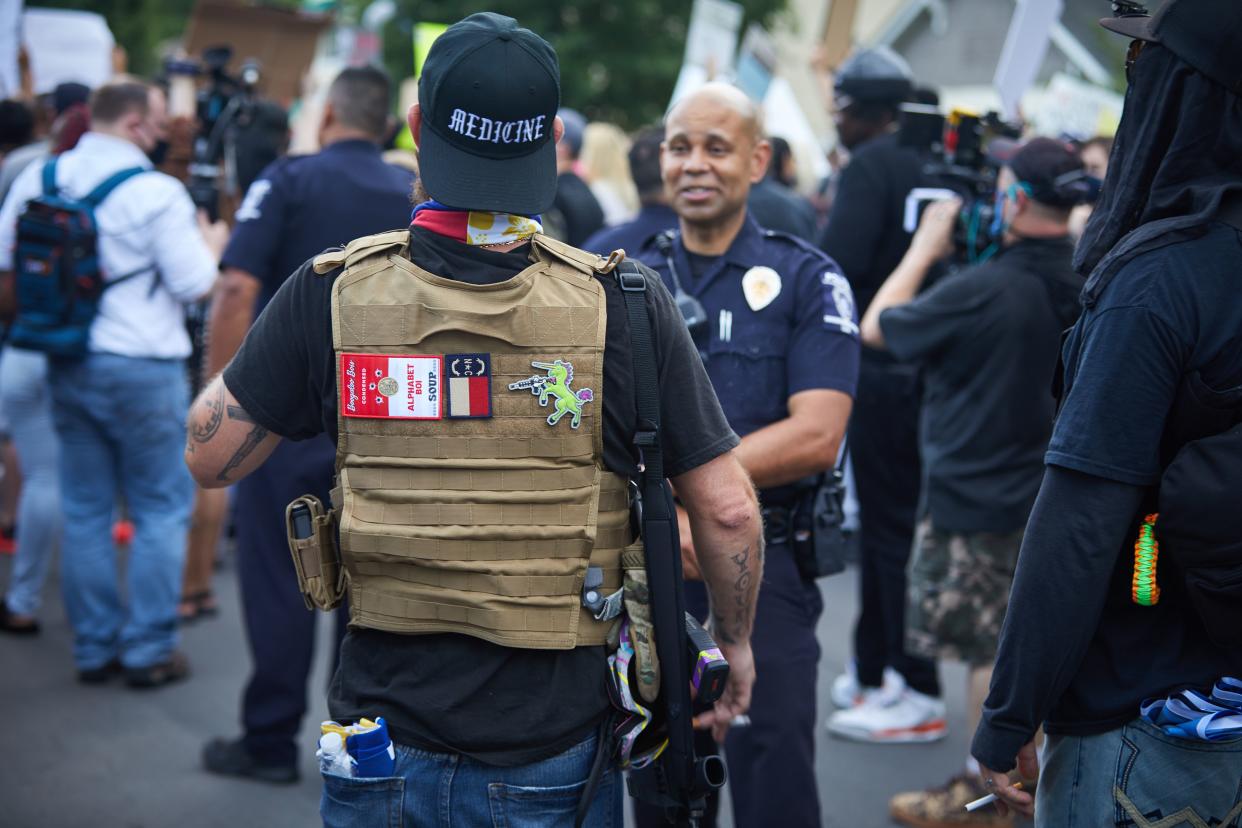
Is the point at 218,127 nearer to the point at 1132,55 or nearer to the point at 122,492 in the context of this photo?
the point at 122,492

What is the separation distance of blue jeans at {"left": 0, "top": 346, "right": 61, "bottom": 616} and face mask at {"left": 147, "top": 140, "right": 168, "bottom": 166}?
1.07 m

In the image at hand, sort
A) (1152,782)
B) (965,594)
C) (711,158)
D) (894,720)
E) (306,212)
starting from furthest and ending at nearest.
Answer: (894,720) < (306,212) < (965,594) < (711,158) < (1152,782)

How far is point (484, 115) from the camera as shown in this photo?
2.18 metres

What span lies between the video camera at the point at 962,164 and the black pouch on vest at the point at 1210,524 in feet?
8.50

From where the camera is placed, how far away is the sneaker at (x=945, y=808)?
14.3 feet

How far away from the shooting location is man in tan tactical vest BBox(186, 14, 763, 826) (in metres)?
2.17

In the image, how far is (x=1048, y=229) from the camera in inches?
167

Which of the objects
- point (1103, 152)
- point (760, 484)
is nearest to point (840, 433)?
point (760, 484)

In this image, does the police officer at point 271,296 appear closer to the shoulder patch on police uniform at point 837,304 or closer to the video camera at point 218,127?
the shoulder patch on police uniform at point 837,304

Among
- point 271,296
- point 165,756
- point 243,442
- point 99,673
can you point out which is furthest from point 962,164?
point 99,673

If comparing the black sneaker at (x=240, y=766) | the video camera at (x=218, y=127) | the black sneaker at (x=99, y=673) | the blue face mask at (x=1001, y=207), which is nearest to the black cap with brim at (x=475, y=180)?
the blue face mask at (x=1001, y=207)

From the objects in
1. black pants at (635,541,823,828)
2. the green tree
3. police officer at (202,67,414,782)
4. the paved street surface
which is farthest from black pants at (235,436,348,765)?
the green tree

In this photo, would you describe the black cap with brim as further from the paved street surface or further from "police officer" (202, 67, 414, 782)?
the paved street surface

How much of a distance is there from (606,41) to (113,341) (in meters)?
18.8
